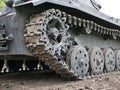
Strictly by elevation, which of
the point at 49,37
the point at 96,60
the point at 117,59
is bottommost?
the point at 117,59

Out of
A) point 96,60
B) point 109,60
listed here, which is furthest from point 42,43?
point 109,60

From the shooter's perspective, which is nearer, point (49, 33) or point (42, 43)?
point (42, 43)

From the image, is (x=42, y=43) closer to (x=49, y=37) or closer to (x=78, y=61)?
(x=49, y=37)

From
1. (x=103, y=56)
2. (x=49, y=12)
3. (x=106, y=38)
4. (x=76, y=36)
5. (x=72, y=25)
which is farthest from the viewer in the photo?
(x=106, y=38)

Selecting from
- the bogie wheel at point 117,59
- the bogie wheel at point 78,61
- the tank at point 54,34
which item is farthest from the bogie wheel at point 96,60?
the bogie wheel at point 117,59

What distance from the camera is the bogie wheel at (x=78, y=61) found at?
24.5ft

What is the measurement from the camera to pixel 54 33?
686 cm

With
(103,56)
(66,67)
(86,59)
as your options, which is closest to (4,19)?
(66,67)

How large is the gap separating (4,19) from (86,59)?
2359 mm

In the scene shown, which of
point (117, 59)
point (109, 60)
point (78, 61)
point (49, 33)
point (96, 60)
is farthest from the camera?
point (117, 59)

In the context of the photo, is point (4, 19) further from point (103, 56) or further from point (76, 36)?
point (103, 56)

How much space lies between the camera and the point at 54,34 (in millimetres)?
6855

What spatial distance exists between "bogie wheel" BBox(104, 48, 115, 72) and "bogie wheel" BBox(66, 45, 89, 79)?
4.99 ft

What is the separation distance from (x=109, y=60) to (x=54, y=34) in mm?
3360
